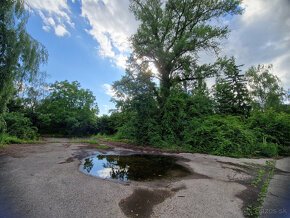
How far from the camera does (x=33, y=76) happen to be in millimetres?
5445

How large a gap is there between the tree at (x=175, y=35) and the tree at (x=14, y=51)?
881 cm

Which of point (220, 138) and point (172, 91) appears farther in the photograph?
point (172, 91)

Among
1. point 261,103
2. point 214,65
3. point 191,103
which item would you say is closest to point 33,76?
point 191,103

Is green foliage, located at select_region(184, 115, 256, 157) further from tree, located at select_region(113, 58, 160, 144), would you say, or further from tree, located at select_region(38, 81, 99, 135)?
tree, located at select_region(38, 81, 99, 135)

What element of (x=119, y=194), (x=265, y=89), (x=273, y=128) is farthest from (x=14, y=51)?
(x=265, y=89)

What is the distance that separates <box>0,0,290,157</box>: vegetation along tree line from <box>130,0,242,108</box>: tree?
0.08 m

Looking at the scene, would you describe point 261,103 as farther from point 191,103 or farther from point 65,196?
point 65,196

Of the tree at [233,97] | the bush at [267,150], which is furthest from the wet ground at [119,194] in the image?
the tree at [233,97]

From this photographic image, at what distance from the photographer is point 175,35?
13.4 meters

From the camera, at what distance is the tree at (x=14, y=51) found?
4.70m

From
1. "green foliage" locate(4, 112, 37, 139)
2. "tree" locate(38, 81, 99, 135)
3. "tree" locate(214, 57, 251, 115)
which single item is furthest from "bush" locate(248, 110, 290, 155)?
"tree" locate(38, 81, 99, 135)

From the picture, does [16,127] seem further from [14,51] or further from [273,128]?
[273,128]

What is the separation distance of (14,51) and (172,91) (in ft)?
34.2

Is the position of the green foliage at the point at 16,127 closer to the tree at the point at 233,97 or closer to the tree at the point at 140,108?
the tree at the point at 140,108
